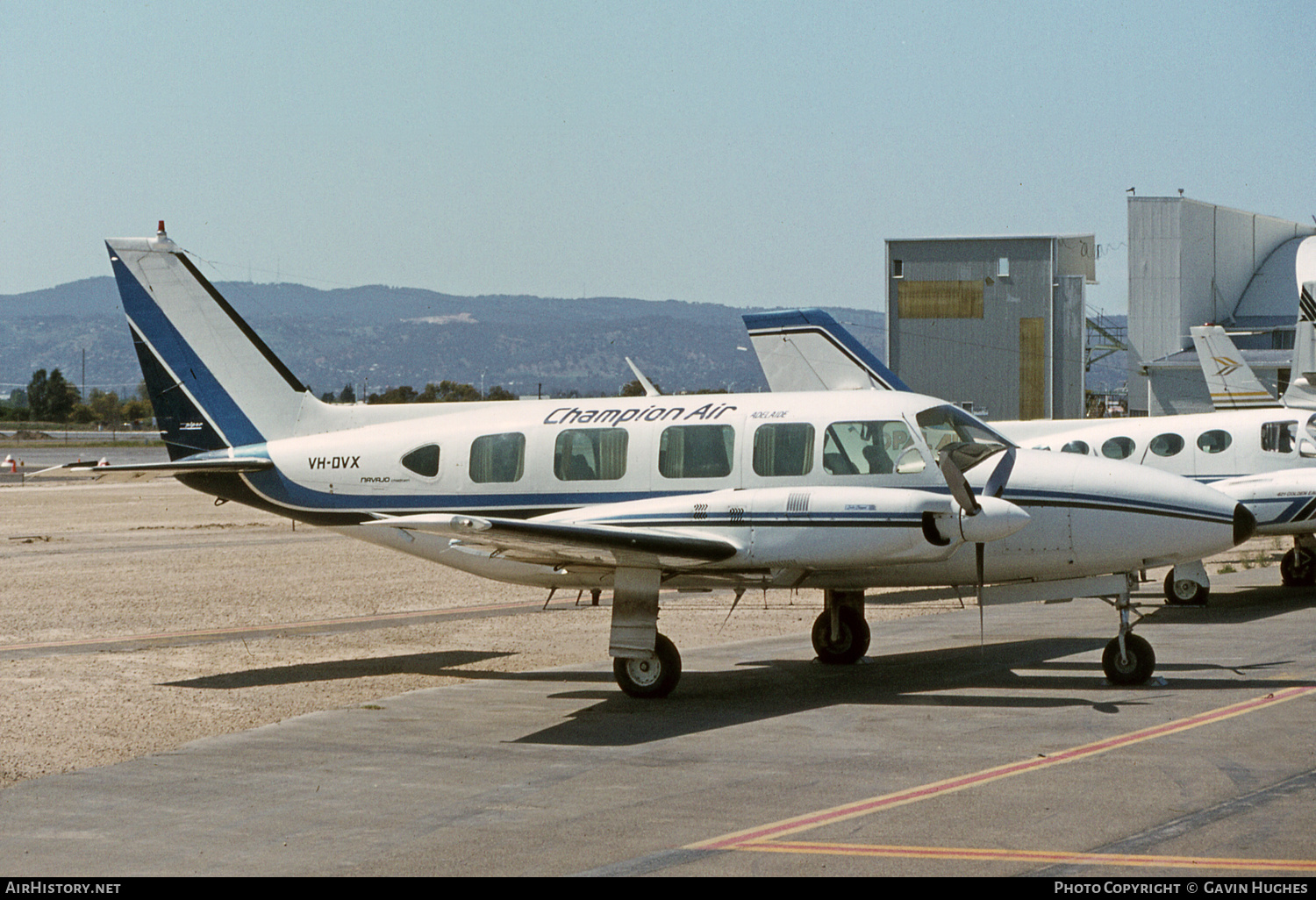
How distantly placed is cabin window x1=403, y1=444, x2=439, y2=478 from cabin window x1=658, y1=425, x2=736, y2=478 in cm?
264

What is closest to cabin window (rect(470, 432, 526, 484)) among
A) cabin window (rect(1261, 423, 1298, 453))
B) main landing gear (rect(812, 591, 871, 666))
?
main landing gear (rect(812, 591, 871, 666))

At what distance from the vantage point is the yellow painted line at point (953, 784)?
7824 millimetres

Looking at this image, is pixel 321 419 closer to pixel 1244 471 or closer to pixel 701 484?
pixel 701 484

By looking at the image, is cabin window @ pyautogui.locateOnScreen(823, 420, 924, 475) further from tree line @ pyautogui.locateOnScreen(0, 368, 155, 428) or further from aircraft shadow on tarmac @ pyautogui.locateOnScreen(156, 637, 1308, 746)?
tree line @ pyautogui.locateOnScreen(0, 368, 155, 428)

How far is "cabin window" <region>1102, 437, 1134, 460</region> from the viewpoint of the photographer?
2123 centimetres

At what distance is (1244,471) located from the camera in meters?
20.3

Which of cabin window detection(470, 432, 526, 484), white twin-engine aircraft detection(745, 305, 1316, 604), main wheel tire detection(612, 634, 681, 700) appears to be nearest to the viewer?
main wheel tire detection(612, 634, 681, 700)

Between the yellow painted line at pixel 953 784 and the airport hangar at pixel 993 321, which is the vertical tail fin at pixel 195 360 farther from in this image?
the airport hangar at pixel 993 321

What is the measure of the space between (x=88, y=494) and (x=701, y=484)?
46032 millimetres

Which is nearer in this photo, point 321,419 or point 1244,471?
point 321,419

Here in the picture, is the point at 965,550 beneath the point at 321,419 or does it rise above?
beneath

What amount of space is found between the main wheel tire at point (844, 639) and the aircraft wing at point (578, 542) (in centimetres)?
283

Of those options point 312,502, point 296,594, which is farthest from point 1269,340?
point 312,502

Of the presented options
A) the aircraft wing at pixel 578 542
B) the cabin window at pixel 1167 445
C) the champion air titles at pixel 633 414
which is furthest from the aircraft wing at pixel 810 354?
the aircraft wing at pixel 578 542
